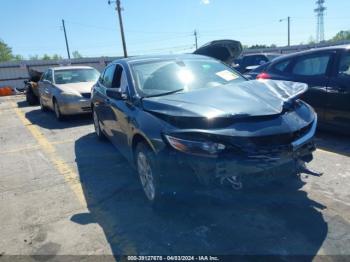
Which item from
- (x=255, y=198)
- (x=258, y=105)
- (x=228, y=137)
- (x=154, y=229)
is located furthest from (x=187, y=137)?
(x=255, y=198)

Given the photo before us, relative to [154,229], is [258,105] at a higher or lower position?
higher

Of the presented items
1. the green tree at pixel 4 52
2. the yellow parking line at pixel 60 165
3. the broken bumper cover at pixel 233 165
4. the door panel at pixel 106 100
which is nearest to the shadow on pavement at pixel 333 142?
the broken bumper cover at pixel 233 165

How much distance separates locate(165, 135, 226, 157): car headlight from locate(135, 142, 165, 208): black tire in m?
0.38

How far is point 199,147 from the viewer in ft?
9.18

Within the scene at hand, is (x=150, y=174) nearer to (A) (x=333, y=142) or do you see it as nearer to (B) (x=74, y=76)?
(A) (x=333, y=142)

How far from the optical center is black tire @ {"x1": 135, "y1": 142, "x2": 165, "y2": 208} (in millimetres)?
3143

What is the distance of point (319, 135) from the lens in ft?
19.6

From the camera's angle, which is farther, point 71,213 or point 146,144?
point 71,213

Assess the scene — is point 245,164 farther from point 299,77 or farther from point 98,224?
point 299,77

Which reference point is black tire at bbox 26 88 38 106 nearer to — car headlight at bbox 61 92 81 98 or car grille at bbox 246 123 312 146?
car headlight at bbox 61 92 81 98

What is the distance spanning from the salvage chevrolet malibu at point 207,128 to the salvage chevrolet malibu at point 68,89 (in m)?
5.07

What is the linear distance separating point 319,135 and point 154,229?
407 centimetres

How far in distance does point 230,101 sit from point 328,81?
2917 mm

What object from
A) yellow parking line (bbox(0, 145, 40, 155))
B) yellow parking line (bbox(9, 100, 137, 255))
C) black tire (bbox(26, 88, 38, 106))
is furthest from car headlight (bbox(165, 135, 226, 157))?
black tire (bbox(26, 88, 38, 106))
